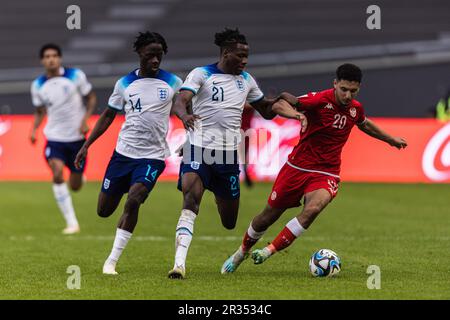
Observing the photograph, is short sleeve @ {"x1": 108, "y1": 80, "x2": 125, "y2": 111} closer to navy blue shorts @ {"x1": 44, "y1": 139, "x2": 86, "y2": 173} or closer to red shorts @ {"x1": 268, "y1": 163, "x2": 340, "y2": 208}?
red shorts @ {"x1": 268, "y1": 163, "x2": 340, "y2": 208}

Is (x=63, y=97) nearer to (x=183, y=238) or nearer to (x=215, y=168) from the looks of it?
(x=215, y=168)

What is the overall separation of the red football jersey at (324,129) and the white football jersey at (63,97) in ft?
18.8

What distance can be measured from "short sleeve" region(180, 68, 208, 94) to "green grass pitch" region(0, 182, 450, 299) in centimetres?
179

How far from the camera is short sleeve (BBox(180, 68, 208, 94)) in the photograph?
8.91 m

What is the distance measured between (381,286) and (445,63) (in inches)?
840

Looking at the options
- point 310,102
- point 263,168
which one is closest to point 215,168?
point 310,102

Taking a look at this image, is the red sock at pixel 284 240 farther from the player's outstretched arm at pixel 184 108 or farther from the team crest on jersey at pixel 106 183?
the team crest on jersey at pixel 106 183

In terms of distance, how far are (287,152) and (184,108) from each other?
12.6m

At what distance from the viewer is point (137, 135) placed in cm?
934

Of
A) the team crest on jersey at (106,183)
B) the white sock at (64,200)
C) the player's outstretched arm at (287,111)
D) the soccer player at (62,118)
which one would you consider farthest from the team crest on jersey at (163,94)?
the white sock at (64,200)

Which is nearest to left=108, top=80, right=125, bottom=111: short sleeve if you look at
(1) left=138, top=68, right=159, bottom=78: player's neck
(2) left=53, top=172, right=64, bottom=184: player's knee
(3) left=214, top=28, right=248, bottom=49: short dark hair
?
(1) left=138, top=68, right=159, bottom=78: player's neck

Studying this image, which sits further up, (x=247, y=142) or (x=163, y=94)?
(x=163, y=94)
